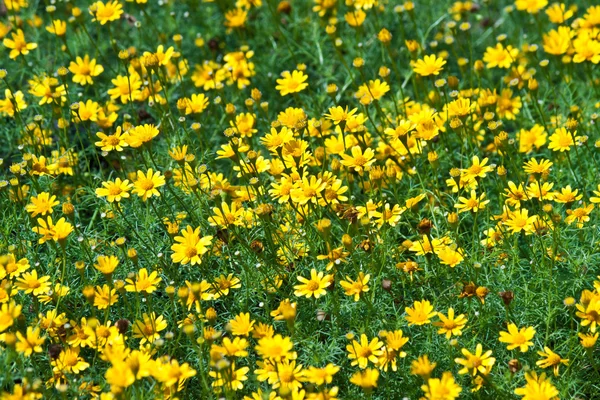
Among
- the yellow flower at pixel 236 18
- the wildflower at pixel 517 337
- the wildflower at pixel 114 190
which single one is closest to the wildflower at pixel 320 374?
the wildflower at pixel 517 337

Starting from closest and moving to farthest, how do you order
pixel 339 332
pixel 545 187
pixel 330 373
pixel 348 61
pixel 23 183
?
pixel 330 373
pixel 339 332
pixel 545 187
pixel 23 183
pixel 348 61

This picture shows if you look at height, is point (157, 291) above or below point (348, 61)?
below

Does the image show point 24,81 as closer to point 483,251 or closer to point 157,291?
point 157,291

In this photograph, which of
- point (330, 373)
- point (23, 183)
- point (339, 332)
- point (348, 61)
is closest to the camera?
point (330, 373)

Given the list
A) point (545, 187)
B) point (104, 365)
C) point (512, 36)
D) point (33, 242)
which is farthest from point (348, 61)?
point (104, 365)

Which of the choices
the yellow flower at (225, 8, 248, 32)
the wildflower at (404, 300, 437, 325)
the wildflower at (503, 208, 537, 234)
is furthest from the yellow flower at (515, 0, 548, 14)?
the wildflower at (404, 300, 437, 325)

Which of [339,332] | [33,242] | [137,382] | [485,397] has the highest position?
[33,242]

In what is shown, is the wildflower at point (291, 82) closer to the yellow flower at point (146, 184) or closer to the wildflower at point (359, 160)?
the wildflower at point (359, 160)

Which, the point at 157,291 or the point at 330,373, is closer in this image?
the point at 330,373
